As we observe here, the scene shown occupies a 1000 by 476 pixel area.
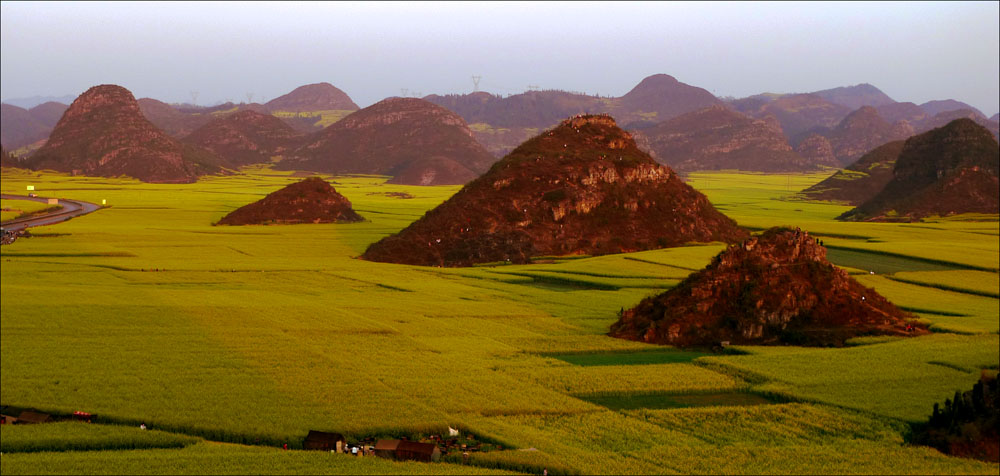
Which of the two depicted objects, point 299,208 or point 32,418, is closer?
point 32,418

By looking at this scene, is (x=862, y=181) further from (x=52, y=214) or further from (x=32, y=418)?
(x=32, y=418)

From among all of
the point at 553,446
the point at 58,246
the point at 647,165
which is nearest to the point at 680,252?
the point at 647,165

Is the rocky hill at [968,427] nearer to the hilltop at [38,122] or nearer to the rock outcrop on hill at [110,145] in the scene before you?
the rock outcrop on hill at [110,145]

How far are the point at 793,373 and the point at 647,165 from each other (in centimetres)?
5121

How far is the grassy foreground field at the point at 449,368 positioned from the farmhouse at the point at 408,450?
2.45ft

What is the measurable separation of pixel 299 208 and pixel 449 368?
234 feet

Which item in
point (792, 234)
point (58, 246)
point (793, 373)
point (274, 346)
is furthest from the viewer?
point (58, 246)

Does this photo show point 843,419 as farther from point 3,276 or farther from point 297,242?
point 297,242

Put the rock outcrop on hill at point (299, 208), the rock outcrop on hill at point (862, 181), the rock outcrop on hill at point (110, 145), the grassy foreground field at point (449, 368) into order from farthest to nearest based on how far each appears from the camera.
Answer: the rock outcrop on hill at point (110, 145) → the rock outcrop on hill at point (862, 181) → the rock outcrop on hill at point (299, 208) → the grassy foreground field at point (449, 368)

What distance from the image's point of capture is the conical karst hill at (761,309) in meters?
37.7

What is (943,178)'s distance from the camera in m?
105

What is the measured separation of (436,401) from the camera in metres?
25.8

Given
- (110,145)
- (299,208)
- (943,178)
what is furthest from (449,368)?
(110,145)

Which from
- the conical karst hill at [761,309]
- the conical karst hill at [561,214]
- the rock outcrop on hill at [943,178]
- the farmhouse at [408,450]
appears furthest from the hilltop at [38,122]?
the farmhouse at [408,450]
